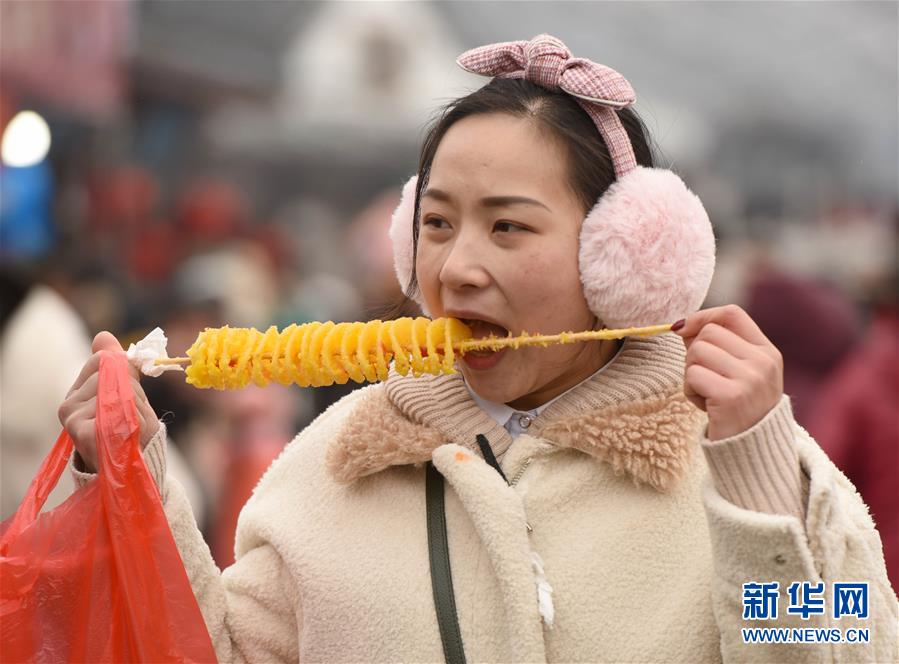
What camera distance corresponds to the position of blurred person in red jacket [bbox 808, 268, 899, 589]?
15.9ft

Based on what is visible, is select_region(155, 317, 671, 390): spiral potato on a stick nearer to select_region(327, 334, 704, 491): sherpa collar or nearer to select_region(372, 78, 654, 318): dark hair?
select_region(327, 334, 704, 491): sherpa collar

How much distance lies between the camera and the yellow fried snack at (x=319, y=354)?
7.88ft

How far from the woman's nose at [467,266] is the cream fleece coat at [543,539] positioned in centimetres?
28

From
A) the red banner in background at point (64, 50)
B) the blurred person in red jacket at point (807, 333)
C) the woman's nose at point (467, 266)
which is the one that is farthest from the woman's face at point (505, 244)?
the red banner in background at point (64, 50)

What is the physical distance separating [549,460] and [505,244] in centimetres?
43

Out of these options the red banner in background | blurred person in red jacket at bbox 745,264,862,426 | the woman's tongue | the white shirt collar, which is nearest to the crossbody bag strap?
the white shirt collar

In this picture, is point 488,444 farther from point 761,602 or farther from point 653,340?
point 761,602

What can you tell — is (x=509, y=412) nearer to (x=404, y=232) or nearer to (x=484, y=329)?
(x=484, y=329)

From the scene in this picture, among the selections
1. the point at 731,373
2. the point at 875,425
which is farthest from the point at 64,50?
the point at 731,373

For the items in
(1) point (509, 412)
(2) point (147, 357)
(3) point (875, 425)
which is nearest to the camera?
(2) point (147, 357)

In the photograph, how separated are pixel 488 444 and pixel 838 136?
110ft

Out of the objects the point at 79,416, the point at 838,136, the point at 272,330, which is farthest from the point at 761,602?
the point at 838,136

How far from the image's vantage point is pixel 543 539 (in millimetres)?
2342

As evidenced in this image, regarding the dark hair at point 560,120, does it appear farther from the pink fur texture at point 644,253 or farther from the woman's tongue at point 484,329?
the woman's tongue at point 484,329
